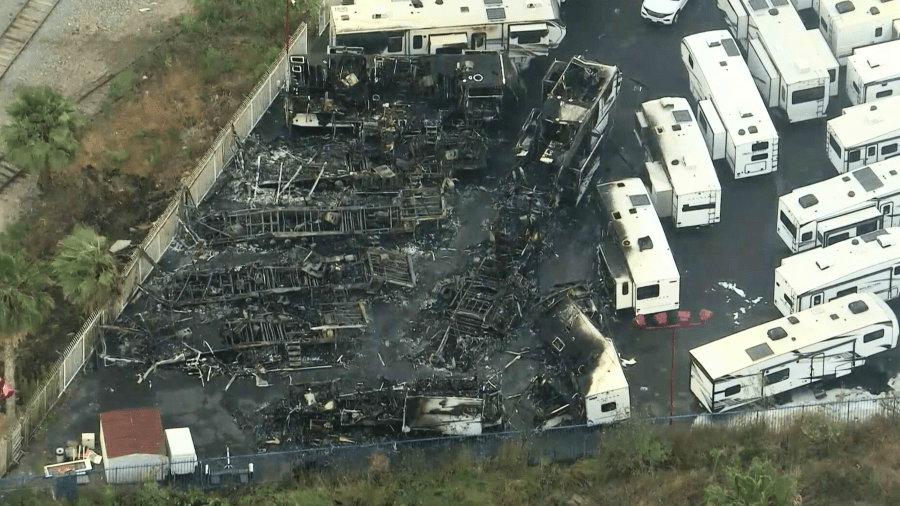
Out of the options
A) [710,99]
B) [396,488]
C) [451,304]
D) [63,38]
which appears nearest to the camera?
[396,488]

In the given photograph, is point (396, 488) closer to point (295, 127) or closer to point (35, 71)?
point (295, 127)

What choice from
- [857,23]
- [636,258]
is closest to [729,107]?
[857,23]

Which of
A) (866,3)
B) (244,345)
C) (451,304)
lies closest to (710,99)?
(866,3)

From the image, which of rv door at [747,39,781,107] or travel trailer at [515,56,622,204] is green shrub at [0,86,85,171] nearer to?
travel trailer at [515,56,622,204]

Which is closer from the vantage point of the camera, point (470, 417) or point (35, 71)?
point (470, 417)

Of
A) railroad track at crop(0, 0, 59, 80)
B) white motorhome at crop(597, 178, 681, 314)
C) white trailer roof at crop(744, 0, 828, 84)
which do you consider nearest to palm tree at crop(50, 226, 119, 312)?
railroad track at crop(0, 0, 59, 80)

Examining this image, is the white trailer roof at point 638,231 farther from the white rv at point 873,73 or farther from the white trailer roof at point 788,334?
the white rv at point 873,73
